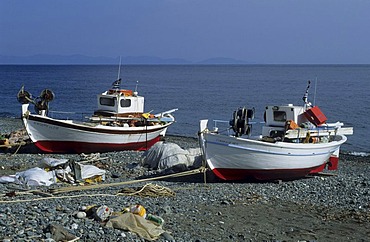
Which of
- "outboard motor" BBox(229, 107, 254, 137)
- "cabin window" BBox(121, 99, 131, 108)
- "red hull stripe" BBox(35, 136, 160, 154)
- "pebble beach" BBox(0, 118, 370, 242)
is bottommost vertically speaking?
"red hull stripe" BBox(35, 136, 160, 154)

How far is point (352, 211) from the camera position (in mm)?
13484

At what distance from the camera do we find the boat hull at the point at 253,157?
15391 mm

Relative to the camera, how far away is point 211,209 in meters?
12.6

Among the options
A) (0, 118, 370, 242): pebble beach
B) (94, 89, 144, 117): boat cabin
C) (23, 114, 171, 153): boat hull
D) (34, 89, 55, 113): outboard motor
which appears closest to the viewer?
(0, 118, 370, 242): pebble beach

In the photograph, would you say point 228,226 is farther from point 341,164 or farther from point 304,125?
point 341,164

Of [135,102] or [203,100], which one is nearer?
[135,102]

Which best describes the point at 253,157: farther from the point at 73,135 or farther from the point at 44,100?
the point at 44,100

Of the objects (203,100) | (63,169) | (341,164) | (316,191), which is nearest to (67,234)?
(63,169)

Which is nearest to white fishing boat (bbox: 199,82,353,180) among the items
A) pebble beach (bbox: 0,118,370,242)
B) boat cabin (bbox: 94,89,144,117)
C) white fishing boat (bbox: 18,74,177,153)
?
Answer: pebble beach (bbox: 0,118,370,242)

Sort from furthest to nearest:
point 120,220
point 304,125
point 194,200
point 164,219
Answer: point 304,125 < point 194,200 < point 164,219 < point 120,220

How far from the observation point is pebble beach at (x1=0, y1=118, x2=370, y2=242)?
9727 millimetres

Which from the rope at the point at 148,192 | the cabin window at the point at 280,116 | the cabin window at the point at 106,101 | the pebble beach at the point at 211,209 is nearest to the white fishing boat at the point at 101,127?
the cabin window at the point at 106,101

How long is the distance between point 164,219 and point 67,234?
2699mm

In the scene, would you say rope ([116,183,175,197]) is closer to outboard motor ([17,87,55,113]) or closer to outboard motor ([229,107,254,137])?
outboard motor ([229,107,254,137])
